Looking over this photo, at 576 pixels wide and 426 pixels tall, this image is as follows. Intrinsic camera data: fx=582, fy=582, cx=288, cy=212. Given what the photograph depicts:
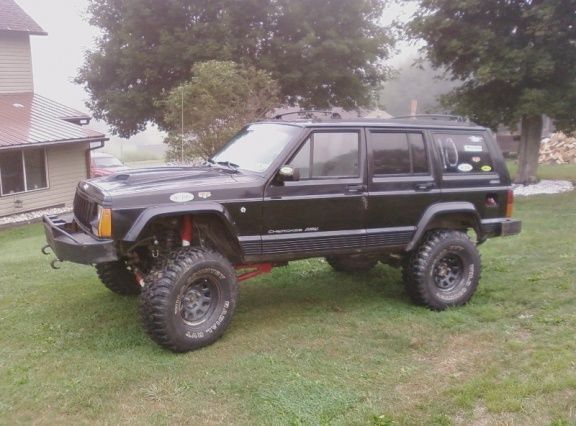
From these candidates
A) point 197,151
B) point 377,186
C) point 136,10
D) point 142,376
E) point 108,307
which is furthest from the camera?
point 136,10

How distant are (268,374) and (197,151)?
8.71 meters

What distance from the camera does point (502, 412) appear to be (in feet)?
12.2

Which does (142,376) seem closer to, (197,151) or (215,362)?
(215,362)

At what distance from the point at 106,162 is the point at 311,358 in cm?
2077

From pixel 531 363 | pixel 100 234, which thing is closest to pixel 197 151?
pixel 100 234

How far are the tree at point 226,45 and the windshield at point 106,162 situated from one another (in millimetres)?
1669

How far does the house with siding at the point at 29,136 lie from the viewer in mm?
16875

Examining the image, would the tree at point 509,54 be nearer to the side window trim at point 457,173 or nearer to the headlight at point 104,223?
the side window trim at point 457,173

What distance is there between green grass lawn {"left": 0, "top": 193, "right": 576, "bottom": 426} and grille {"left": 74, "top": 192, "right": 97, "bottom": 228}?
40.2 inches

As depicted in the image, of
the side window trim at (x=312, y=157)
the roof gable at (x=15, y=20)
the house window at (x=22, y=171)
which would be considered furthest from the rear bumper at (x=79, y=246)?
the roof gable at (x=15, y=20)

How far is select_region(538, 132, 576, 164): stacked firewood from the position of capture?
27656 millimetres

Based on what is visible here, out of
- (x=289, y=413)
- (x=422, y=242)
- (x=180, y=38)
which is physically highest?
(x=180, y=38)

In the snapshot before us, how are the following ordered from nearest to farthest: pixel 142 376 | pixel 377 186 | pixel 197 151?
pixel 142 376
pixel 377 186
pixel 197 151

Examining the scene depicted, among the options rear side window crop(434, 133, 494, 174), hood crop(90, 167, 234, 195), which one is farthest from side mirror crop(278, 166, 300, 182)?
rear side window crop(434, 133, 494, 174)
